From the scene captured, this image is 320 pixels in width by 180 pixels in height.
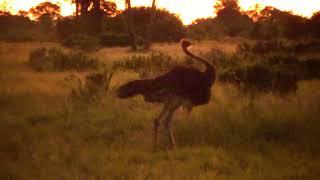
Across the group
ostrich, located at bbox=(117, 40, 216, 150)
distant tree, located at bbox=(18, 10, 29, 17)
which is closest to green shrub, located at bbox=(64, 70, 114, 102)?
ostrich, located at bbox=(117, 40, 216, 150)

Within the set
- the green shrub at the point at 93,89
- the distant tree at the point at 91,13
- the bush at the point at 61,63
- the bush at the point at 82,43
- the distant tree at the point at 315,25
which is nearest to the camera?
the green shrub at the point at 93,89

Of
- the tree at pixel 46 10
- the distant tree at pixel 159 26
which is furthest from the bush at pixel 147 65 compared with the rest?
the tree at pixel 46 10

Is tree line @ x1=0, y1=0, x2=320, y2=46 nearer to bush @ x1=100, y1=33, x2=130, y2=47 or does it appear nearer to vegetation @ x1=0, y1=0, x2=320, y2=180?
bush @ x1=100, y1=33, x2=130, y2=47

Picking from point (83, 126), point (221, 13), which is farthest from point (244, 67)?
point (221, 13)

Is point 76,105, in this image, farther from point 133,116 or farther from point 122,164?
point 122,164

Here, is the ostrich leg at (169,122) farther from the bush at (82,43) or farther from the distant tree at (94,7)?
the distant tree at (94,7)

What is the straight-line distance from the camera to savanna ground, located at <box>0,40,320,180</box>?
704 cm

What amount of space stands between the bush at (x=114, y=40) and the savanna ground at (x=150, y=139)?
78.2 feet

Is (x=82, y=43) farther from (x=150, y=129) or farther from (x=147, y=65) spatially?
(x=150, y=129)

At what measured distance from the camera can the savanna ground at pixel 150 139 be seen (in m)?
7.04

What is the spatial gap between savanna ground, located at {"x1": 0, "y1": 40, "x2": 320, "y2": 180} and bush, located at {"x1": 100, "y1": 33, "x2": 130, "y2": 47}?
23825 mm

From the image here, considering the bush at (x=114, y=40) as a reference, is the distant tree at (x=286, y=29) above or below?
above

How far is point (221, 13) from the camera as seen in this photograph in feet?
213

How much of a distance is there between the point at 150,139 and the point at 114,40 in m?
27.7
